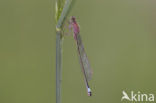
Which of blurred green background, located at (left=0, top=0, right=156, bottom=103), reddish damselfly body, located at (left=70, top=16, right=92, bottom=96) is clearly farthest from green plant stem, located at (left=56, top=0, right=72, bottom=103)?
blurred green background, located at (left=0, top=0, right=156, bottom=103)

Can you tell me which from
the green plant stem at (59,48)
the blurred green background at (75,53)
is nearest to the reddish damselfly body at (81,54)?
the green plant stem at (59,48)

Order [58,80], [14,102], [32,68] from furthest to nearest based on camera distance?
[32,68], [14,102], [58,80]

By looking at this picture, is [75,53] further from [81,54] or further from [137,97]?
[81,54]

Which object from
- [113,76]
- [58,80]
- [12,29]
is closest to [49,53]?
[12,29]

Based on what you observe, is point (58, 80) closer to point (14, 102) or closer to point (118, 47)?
point (14, 102)

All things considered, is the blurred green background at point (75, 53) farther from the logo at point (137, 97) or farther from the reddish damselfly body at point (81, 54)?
the reddish damselfly body at point (81, 54)

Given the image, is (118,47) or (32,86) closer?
(32,86)

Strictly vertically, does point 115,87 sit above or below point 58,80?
below

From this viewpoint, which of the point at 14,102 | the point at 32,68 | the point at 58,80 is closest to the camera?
the point at 58,80
